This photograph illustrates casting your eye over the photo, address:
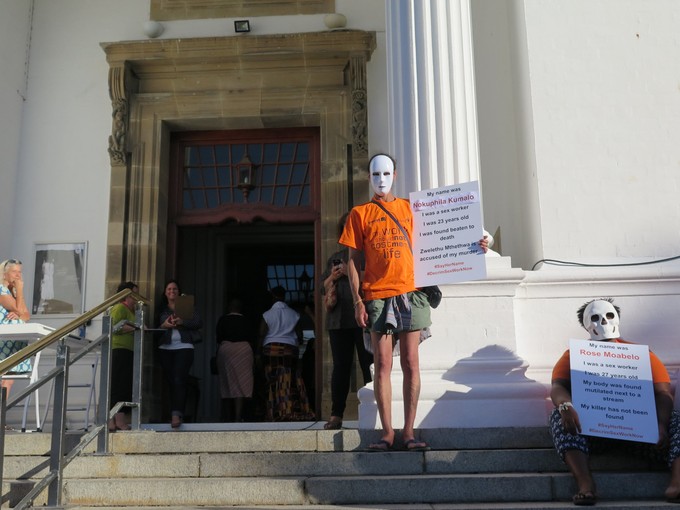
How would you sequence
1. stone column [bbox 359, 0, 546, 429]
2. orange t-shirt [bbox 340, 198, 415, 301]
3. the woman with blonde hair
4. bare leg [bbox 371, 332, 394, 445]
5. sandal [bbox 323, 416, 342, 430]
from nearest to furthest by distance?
1. bare leg [bbox 371, 332, 394, 445]
2. orange t-shirt [bbox 340, 198, 415, 301]
3. stone column [bbox 359, 0, 546, 429]
4. sandal [bbox 323, 416, 342, 430]
5. the woman with blonde hair

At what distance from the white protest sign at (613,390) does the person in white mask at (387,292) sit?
81cm

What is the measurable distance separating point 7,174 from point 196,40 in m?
2.44

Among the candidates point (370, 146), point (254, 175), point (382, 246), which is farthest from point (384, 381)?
point (254, 175)

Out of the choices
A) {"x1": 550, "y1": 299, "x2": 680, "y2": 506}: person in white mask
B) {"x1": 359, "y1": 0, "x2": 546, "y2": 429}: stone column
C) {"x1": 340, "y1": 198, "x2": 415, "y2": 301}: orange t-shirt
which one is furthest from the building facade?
{"x1": 340, "y1": 198, "x2": 415, "y2": 301}: orange t-shirt

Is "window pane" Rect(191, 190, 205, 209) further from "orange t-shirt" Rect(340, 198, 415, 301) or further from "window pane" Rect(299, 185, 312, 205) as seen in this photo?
"orange t-shirt" Rect(340, 198, 415, 301)

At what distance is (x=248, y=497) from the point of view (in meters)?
4.40

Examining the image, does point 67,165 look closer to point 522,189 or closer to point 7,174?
point 7,174

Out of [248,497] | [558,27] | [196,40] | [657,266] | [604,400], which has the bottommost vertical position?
[248,497]

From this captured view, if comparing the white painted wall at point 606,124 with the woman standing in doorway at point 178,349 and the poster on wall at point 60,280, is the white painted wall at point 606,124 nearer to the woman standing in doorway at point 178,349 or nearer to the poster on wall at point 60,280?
the woman standing in doorway at point 178,349

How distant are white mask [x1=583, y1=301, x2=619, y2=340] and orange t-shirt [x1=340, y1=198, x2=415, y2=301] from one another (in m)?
0.98

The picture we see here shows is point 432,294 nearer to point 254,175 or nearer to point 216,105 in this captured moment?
point 254,175

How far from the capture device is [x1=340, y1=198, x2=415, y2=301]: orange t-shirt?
194 inches

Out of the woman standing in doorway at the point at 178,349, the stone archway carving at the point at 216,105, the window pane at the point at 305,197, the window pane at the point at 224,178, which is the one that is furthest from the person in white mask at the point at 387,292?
the window pane at the point at 224,178

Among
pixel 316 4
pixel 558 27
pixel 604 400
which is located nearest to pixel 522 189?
pixel 558 27
